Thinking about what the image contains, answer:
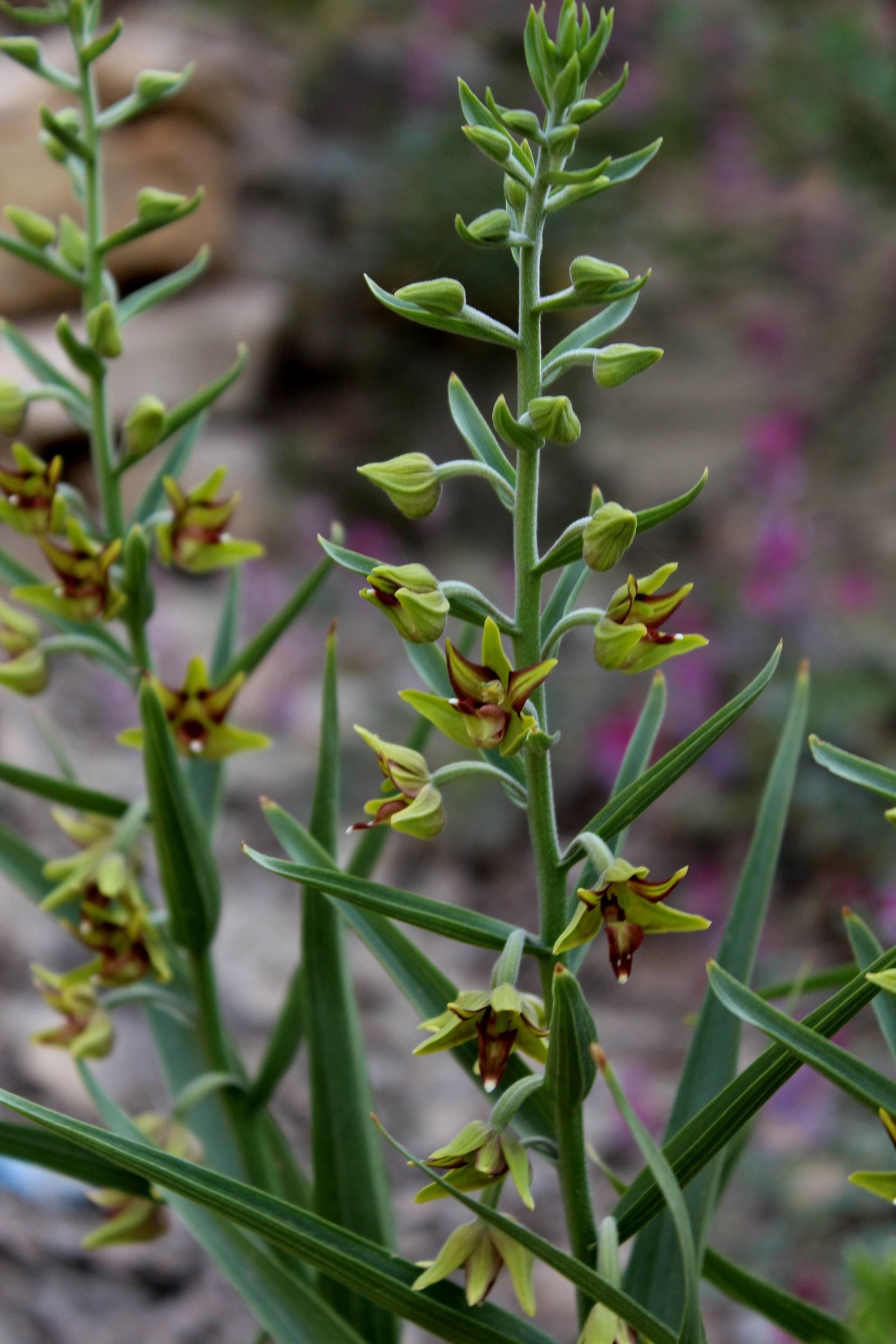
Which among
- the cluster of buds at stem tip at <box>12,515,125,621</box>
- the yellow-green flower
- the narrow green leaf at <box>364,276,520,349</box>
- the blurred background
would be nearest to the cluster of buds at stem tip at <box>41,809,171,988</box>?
the cluster of buds at stem tip at <box>12,515,125,621</box>

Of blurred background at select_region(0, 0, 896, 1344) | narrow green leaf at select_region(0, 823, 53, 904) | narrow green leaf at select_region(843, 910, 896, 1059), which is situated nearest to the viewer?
narrow green leaf at select_region(843, 910, 896, 1059)

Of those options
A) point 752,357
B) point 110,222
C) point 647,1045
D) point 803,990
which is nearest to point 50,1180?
point 803,990

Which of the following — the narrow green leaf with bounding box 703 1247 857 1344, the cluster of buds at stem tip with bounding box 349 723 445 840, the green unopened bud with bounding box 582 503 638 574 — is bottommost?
the narrow green leaf with bounding box 703 1247 857 1344

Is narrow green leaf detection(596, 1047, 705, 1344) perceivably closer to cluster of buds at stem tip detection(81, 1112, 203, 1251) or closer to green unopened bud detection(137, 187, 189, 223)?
cluster of buds at stem tip detection(81, 1112, 203, 1251)

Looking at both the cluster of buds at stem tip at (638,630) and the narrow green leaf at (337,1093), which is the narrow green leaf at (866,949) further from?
the narrow green leaf at (337,1093)

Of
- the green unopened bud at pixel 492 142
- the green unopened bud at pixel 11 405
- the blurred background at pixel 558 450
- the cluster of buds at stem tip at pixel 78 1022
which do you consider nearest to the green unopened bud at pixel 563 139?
the green unopened bud at pixel 492 142

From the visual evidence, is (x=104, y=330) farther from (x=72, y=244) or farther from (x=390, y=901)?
(x=390, y=901)

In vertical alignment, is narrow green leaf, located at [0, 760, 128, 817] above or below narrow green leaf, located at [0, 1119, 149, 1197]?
above
